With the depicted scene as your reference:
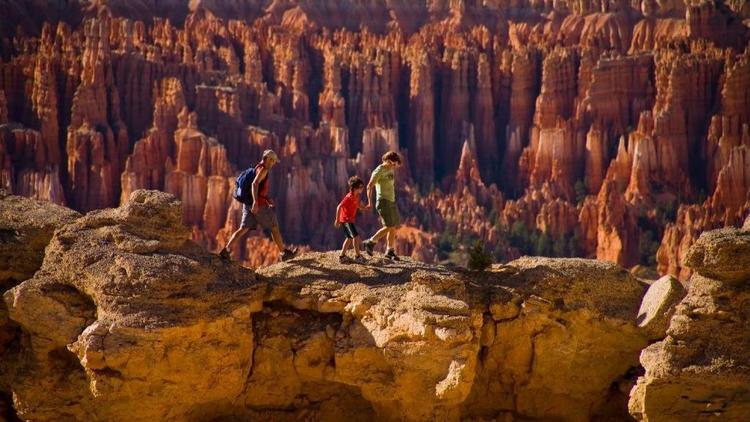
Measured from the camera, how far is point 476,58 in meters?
67.6

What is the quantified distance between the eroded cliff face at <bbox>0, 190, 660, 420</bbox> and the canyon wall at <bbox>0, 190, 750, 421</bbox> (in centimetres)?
2

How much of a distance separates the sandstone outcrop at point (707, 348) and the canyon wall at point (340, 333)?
0.02 meters

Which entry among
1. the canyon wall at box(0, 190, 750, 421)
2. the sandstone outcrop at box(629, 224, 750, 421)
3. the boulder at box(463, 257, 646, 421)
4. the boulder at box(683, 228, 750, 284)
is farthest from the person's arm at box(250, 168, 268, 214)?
the boulder at box(683, 228, 750, 284)

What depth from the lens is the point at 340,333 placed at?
16859mm

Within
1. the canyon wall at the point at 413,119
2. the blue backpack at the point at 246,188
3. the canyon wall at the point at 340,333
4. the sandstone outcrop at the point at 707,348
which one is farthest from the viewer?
the canyon wall at the point at 413,119

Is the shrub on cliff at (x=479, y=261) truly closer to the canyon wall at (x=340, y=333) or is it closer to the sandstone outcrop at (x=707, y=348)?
the canyon wall at (x=340, y=333)

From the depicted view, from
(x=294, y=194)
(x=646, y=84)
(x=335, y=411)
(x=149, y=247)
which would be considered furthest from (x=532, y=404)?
(x=646, y=84)

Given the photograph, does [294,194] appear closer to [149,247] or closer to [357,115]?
[357,115]

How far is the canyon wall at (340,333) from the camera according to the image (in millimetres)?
15734

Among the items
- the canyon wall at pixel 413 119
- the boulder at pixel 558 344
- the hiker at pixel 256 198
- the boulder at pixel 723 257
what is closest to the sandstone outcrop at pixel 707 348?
the boulder at pixel 723 257

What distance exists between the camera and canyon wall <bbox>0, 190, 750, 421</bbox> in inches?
619

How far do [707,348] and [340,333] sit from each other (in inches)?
159

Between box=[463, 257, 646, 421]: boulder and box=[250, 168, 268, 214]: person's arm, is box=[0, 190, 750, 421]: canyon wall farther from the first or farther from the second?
box=[250, 168, 268, 214]: person's arm

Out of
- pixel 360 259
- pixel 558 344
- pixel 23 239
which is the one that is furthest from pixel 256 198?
pixel 558 344
